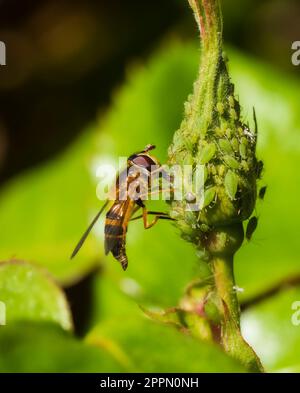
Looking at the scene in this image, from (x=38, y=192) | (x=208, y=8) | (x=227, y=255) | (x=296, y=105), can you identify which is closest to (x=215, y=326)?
(x=227, y=255)

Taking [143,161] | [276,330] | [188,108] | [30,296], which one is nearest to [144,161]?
[143,161]

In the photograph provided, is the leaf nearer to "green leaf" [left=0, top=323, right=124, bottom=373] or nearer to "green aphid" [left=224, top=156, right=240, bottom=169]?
"green leaf" [left=0, top=323, right=124, bottom=373]

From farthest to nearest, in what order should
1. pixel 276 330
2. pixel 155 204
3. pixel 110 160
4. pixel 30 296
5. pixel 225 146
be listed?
1. pixel 110 160
2. pixel 276 330
3. pixel 30 296
4. pixel 155 204
5. pixel 225 146

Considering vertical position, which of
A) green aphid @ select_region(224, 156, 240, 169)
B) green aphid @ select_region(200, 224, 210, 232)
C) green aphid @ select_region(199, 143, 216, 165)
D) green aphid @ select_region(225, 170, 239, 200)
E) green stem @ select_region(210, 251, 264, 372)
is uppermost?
green aphid @ select_region(199, 143, 216, 165)

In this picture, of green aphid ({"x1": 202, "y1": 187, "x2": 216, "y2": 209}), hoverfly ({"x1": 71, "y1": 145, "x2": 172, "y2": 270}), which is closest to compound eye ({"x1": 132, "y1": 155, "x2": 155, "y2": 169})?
hoverfly ({"x1": 71, "y1": 145, "x2": 172, "y2": 270})

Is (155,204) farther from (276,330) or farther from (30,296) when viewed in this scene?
(276,330)
